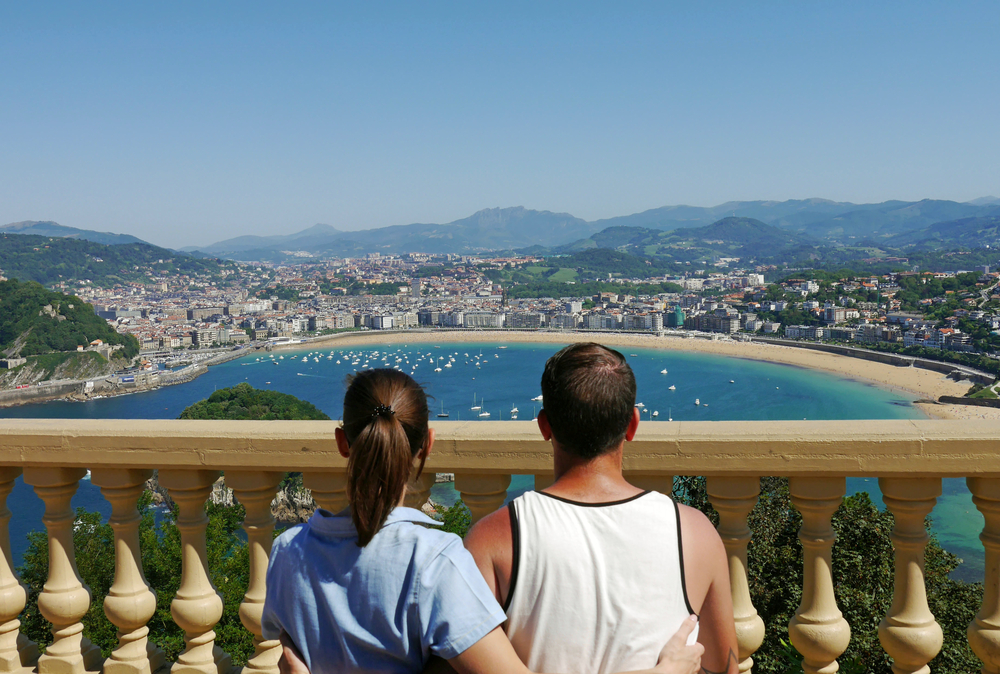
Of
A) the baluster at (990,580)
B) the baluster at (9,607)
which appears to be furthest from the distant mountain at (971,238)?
the baluster at (9,607)

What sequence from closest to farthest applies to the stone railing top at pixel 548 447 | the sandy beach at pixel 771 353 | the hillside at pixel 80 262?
the stone railing top at pixel 548 447 → the sandy beach at pixel 771 353 → the hillside at pixel 80 262

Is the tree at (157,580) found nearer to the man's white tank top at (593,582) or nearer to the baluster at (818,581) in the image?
the baluster at (818,581)

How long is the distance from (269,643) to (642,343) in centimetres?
7158

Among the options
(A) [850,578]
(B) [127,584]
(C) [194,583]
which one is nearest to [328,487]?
(C) [194,583]

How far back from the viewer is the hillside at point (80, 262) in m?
119

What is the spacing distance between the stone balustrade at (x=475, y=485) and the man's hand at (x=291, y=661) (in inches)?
14.4

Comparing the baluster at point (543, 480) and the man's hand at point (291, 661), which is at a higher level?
the baluster at point (543, 480)

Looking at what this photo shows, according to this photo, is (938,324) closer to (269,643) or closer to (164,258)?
(269,643)

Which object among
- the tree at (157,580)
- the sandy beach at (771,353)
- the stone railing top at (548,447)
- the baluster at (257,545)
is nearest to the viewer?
the stone railing top at (548,447)

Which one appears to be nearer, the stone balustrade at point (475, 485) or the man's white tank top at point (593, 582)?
the man's white tank top at point (593, 582)

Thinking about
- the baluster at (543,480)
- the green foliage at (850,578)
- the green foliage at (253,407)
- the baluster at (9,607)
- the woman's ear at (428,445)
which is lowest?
the green foliage at (253,407)

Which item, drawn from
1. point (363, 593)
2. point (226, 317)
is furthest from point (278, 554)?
point (226, 317)

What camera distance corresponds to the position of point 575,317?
290 feet

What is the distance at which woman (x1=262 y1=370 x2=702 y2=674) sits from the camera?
85 centimetres
